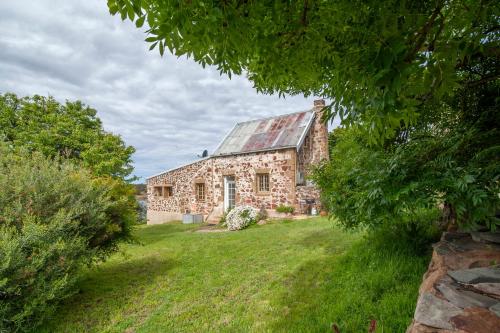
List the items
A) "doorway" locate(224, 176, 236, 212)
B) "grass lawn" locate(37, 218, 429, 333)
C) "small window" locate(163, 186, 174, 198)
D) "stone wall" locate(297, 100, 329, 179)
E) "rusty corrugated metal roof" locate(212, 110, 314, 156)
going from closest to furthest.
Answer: "grass lawn" locate(37, 218, 429, 333) → "rusty corrugated metal roof" locate(212, 110, 314, 156) → "stone wall" locate(297, 100, 329, 179) → "doorway" locate(224, 176, 236, 212) → "small window" locate(163, 186, 174, 198)

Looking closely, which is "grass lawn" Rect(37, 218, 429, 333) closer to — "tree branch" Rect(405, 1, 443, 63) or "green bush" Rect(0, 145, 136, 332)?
"green bush" Rect(0, 145, 136, 332)

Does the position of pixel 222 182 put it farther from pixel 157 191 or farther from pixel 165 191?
pixel 157 191

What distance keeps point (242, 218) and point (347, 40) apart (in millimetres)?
10988

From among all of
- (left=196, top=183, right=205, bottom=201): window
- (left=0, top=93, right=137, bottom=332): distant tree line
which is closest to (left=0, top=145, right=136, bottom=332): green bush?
(left=0, top=93, right=137, bottom=332): distant tree line

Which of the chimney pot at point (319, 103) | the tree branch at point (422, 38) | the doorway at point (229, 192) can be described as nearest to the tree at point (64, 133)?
the doorway at point (229, 192)

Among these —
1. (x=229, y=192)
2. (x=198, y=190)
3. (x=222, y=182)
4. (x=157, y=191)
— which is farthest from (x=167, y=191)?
(x=229, y=192)

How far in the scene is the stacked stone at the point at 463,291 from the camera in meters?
1.86

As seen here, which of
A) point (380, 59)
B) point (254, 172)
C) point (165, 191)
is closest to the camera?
point (380, 59)

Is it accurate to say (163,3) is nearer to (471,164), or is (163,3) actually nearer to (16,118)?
(471,164)

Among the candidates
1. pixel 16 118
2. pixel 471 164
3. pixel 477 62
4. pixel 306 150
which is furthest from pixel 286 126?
pixel 16 118

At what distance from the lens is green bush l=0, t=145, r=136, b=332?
352cm

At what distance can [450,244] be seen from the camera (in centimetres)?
312

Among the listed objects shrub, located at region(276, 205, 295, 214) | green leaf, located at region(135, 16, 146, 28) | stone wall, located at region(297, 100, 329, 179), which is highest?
stone wall, located at region(297, 100, 329, 179)

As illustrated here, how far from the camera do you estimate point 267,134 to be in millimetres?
15297
